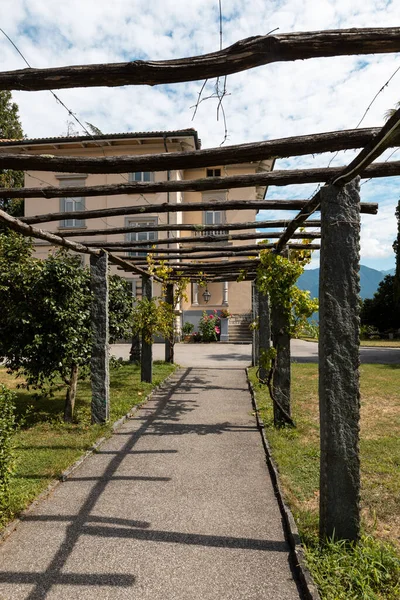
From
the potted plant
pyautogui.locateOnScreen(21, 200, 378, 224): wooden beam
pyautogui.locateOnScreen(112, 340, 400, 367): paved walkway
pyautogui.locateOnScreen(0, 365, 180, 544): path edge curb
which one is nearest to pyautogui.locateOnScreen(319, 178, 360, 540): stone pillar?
pyautogui.locateOnScreen(21, 200, 378, 224): wooden beam

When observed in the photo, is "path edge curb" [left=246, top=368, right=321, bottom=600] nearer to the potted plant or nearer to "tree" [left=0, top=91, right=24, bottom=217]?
the potted plant

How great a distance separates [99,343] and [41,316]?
0.93 meters

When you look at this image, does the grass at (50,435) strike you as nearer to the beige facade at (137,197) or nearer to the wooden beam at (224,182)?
the wooden beam at (224,182)

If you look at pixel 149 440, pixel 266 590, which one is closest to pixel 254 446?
pixel 149 440

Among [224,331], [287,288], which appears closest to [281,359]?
[287,288]

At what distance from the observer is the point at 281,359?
5898mm

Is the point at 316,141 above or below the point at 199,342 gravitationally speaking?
above

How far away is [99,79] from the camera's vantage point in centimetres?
201

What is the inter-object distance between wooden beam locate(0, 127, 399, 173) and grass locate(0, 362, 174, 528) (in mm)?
2108

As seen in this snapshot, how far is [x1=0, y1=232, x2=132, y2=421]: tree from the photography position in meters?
5.48

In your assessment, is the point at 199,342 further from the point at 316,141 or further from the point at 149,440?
the point at 316,141

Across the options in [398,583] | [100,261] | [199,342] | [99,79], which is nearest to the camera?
[99,79]

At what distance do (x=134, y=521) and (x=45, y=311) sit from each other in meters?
3.33

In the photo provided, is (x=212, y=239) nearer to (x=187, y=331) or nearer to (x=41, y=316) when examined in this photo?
(x=41, y=316)
